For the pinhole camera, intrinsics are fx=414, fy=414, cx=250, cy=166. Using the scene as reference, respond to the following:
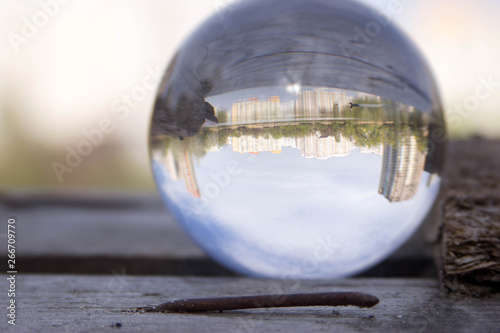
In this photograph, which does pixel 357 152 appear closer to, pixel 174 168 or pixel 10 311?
pixel 174 168

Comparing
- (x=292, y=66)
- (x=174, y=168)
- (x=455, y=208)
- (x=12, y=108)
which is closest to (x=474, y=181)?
(x=455, y=208)

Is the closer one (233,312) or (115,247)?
(233,312)

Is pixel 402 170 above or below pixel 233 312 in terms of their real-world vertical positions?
above

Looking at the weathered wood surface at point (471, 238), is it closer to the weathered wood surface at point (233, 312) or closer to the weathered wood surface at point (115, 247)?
the weathered wood surface at point (233, 312)

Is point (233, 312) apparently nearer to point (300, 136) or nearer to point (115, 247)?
point (300, 136)

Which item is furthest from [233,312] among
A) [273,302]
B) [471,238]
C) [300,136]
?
[471,238]

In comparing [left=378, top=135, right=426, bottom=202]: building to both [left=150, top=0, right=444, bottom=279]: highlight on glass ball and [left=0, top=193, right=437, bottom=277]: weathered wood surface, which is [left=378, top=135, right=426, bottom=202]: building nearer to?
[left=150, top=0, right=444, bottom=279]: highlight on glass ball

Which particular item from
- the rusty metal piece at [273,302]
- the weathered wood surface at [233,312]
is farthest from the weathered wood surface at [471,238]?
the rusty metal piece at [273,302]
